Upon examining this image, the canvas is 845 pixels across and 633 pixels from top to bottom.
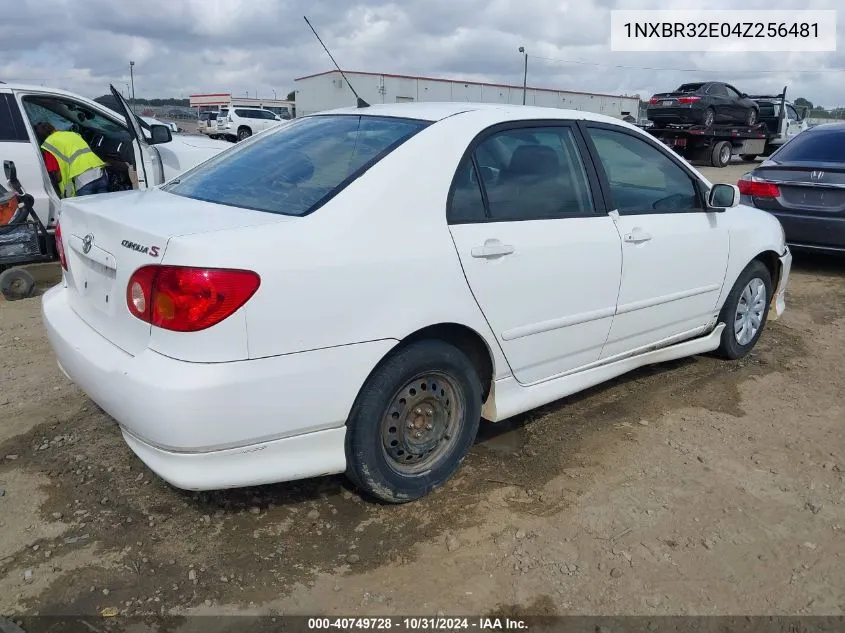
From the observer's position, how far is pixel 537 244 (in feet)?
10.4

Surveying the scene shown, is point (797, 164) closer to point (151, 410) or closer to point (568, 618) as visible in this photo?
point (568, 618)

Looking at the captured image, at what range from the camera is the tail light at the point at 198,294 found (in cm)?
233

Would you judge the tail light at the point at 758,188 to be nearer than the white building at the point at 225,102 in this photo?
Yes

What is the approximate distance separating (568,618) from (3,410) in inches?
128

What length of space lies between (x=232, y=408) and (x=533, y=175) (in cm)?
182

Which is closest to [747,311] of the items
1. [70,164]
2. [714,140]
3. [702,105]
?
[70,164]

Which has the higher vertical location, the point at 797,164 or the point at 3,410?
the point at 797,164

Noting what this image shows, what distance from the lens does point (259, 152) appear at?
3432mm

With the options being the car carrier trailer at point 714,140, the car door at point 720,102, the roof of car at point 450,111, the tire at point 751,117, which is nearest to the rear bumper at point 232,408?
the roof of car at point 450,111

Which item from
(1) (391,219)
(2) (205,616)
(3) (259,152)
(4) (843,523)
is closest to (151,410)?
(2) (205,616)

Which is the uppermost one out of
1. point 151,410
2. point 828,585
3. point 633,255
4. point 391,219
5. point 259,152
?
point 259,152

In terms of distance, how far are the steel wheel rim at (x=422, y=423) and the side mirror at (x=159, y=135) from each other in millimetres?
4632

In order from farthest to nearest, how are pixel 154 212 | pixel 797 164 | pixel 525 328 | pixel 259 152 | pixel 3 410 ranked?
pixel 797 164 < pixel 3 410 < pixel 259 152 < pixel 525 328 < pixel 154 212

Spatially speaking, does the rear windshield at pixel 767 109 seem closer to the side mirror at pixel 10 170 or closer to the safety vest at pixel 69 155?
the safety vest at pixel 69 155
